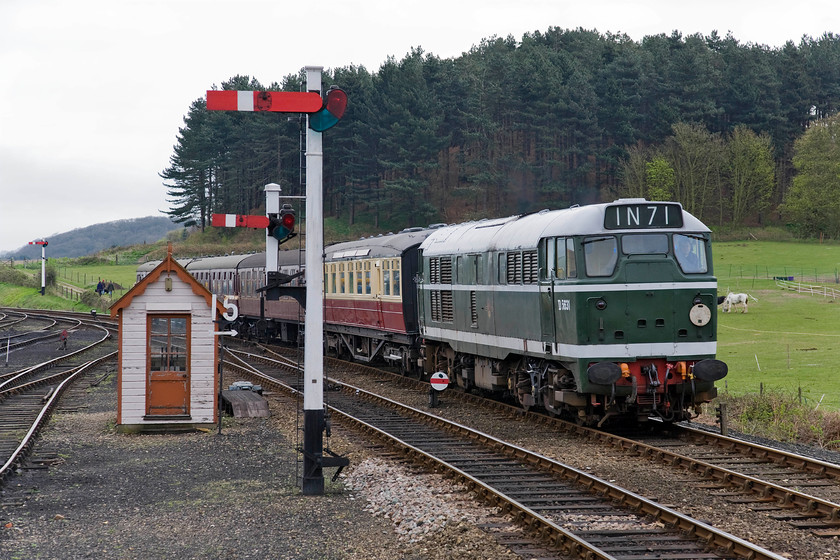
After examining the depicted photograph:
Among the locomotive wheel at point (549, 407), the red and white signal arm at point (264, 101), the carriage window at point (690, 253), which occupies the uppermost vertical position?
the red and white signal arm at point (264, 101)

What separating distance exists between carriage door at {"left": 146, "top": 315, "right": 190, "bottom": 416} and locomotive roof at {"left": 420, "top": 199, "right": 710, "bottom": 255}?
5887 millimetres

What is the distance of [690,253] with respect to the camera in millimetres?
14836

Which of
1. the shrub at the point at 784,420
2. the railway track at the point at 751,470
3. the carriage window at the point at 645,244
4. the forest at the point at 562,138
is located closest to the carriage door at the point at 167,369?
the railway track at the point at 751,470

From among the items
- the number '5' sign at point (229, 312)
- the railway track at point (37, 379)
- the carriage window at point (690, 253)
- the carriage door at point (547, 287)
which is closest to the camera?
the carriage window at point (690, 253)

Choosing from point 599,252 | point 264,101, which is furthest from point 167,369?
point 599,252

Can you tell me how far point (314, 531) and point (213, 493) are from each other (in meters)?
2.33

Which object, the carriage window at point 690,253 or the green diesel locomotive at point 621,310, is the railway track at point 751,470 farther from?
the carriage window at point 690,253

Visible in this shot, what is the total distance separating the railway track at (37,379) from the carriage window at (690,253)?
406 inches

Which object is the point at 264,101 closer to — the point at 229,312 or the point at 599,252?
the point at 599,252

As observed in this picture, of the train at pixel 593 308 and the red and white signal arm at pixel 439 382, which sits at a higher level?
the train at pixel 593 308

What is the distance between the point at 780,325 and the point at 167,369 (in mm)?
30946

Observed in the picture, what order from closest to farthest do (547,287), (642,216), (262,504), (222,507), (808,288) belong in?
(222,507) < (262,504) < (642,216) < (547,287) < (808,288)

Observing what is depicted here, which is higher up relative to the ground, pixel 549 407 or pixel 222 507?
pixel 549 407

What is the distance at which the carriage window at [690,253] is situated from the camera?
14750mm
